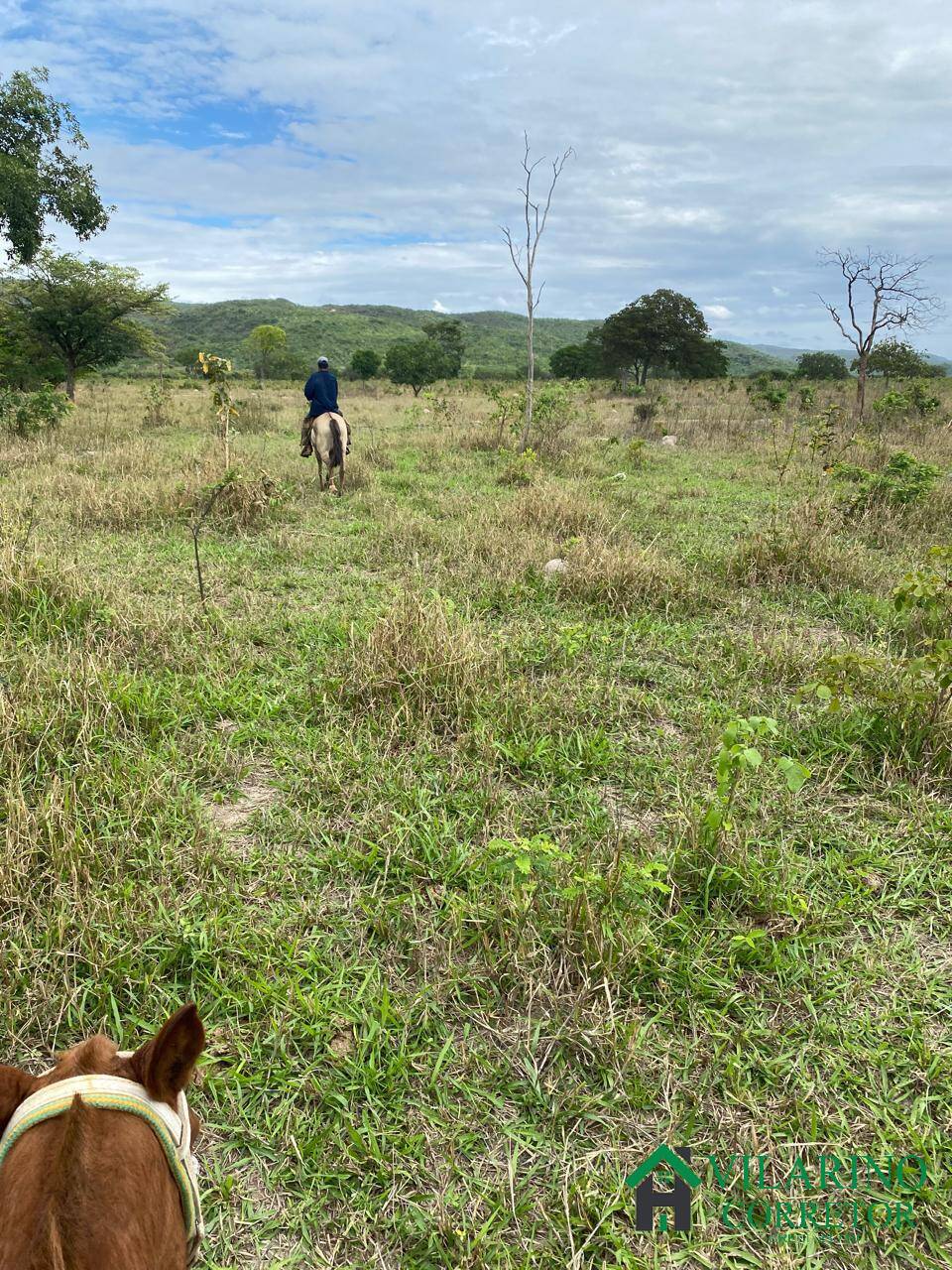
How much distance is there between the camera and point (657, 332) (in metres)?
32.7

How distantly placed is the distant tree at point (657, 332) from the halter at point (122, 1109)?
35514 mm

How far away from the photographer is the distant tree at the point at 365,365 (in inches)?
1868

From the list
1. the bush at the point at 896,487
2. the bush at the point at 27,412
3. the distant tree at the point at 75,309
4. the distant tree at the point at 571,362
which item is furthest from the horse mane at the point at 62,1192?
the distant tree at the point at 571,362

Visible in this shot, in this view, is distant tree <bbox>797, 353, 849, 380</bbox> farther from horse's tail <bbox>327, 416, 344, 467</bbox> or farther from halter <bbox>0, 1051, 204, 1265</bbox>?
halter <bbox>0, 1051, 204, 1265</bbox>

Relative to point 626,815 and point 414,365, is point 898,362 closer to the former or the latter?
point 626,815

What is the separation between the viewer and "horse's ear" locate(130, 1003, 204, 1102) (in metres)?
0.90

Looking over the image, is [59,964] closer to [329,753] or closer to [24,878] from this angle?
[24,878]

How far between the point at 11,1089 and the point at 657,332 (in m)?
36.6

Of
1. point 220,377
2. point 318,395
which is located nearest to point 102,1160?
point 318,395

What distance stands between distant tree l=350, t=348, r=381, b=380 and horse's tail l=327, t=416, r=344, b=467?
41.5 metres

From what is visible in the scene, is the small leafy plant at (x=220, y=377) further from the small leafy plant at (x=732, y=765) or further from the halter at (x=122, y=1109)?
the halter at (x=122, y=1109)

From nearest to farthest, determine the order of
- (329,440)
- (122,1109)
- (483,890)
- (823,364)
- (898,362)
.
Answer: (122,1109), (483,890), (329,440), (898,362), (823,364)

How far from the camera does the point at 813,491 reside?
9.20 meters

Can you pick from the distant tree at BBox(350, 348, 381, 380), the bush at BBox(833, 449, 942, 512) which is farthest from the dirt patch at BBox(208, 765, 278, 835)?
the distant tree at BBox(350, 348, 381, 380)
